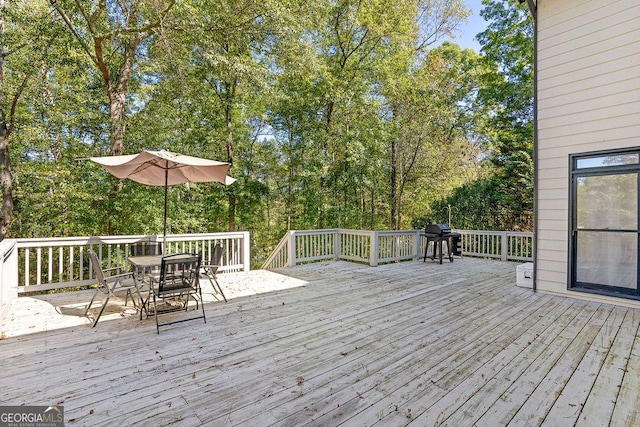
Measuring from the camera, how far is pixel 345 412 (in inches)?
75.5

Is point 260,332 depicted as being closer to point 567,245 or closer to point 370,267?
point 370,267

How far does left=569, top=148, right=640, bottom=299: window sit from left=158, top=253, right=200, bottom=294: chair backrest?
5.43 meters

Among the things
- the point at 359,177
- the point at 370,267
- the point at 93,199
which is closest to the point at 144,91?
the point at 93,199

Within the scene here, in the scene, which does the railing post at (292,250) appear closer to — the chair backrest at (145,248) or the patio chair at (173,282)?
the chair backrest at (145,248)

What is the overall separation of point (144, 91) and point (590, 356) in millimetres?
11271

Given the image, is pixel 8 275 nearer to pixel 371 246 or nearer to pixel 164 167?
pixel 164 167

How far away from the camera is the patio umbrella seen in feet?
12.4

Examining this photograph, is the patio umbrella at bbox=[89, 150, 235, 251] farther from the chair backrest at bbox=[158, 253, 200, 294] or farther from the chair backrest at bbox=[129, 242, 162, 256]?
the chair backrest at bbox=[158, 253, 200, 294]

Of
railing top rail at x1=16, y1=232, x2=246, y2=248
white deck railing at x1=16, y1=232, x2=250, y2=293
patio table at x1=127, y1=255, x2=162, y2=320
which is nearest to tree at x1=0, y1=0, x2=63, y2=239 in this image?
white deck railing at x1=16, y1=232, x2=250, y2=293

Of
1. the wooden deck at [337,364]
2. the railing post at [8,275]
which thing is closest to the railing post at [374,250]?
the wooden deck at [337,364]

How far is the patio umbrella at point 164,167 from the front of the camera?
3773 mm

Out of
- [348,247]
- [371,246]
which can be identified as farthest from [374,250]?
[348,247]

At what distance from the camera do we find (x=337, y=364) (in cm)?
253

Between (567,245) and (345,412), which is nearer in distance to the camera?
(345,412)
